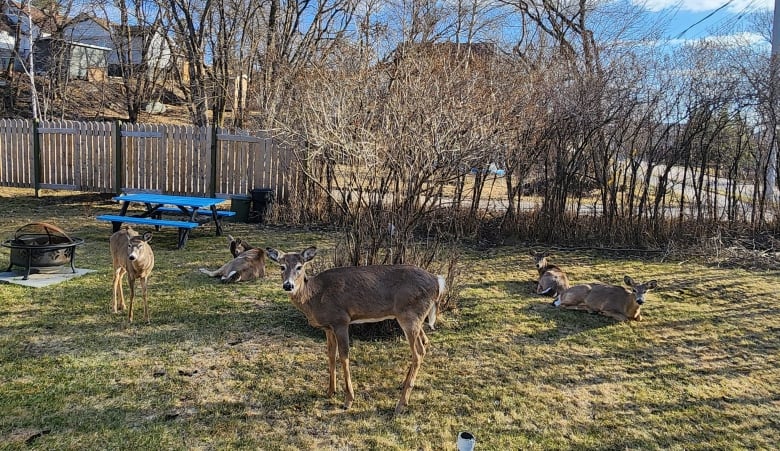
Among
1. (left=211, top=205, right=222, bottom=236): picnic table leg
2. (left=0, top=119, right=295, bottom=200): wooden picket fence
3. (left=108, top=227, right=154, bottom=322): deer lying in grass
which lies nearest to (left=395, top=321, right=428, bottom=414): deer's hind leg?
(left=108, top=227, right=154, bottom=322): deer lying in grass

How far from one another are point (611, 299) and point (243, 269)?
13.4 ft

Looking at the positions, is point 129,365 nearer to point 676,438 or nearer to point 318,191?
point 676,438

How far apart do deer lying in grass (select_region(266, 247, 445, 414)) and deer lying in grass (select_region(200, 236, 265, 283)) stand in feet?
8.80

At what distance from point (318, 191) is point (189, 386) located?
732 cm

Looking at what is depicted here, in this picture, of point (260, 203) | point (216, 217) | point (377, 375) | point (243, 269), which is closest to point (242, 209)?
point (260, 203)

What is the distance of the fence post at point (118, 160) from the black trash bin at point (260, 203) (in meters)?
3.90

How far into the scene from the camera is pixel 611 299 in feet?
18.2

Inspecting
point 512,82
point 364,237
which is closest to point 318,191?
point 512,82

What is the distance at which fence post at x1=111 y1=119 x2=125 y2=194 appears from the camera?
40.5 feet

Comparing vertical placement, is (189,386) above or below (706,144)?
below

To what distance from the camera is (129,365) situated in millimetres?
4012

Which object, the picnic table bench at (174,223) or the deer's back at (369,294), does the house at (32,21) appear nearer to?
the picnic table bench at (174,223)

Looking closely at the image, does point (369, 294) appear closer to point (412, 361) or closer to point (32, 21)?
point (412, 361)

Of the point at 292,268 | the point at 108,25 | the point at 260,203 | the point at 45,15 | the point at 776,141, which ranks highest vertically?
the point at 45,15
